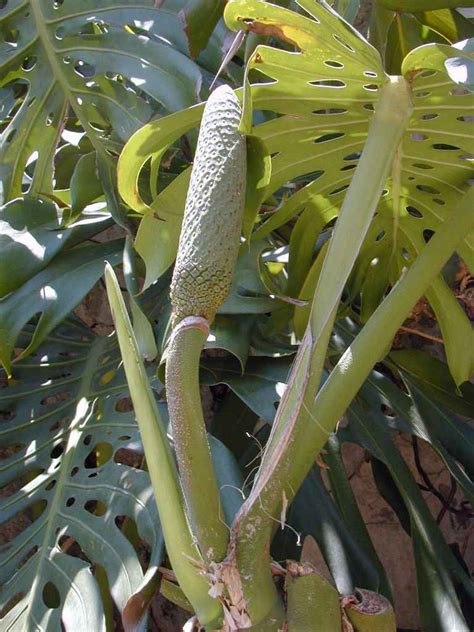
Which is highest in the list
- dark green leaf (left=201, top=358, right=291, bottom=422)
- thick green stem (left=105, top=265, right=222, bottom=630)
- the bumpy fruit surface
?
the bumpy fruit surface

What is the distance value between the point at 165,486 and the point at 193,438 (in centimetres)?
5

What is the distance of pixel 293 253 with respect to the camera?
934 millimetres

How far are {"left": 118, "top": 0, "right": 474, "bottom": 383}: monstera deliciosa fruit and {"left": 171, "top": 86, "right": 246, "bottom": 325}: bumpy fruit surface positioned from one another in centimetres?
6

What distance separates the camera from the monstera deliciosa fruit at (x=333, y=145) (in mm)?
624

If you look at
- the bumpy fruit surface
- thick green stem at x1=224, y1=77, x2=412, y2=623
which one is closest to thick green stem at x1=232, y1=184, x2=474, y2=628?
thick green stem at x1=224, y1=77, x2=412, y2=623

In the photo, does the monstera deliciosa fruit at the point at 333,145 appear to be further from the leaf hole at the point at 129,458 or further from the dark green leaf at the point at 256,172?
the leaf hole at the point at 129,458

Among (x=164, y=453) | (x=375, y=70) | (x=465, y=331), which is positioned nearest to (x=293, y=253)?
(x=465, y=331)

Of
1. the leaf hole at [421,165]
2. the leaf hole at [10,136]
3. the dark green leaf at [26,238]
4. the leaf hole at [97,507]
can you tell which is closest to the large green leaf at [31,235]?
the dark green leaf at [26,238]

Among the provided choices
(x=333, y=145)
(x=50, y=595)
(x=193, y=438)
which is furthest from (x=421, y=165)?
(x=50, y=595)

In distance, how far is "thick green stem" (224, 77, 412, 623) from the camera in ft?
1.79

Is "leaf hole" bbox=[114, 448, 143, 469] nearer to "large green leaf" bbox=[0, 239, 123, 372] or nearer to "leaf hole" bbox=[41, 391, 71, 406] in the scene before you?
"leaf hole" bbox=[41, 391, 71, 406]

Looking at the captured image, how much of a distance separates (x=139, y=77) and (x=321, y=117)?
0.29 m

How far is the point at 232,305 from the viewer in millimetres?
821

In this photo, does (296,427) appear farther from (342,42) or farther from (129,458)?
(129,458)
